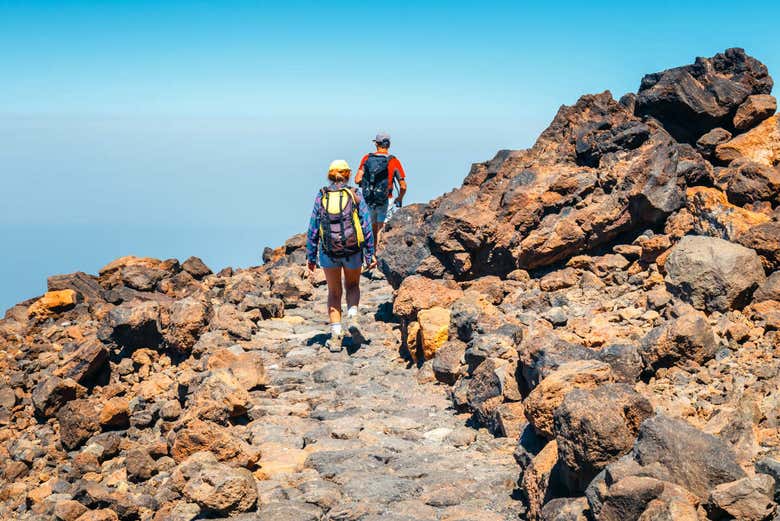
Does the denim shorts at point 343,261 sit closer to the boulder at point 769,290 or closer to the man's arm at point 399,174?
the man's arm at point 399,174

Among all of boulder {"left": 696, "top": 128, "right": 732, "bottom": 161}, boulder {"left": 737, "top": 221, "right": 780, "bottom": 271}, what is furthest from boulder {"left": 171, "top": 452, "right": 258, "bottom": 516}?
boulder {"left": 696, "top": 128, "right": 732, "bottom": 161}

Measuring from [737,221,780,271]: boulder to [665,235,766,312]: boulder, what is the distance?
0.23 meters

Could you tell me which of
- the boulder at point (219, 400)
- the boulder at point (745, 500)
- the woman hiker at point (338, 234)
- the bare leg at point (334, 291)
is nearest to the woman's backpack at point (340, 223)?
the woman hiker at point (338, 234)

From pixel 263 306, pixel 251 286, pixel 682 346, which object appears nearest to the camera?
pixel 682 346

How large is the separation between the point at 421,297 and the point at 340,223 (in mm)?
1853

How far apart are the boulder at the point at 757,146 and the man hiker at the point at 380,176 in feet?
20.3

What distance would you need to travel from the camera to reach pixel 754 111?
43.8 feet

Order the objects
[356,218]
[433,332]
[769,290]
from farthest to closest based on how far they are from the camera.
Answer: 1. [356,218]
2. [433,332]
3. [769,290]

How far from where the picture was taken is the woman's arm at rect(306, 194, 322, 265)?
1286cm

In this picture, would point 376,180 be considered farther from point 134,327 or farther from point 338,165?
point 134,327

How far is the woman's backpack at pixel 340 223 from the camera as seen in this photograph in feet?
41.6

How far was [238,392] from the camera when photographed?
33.6 ft

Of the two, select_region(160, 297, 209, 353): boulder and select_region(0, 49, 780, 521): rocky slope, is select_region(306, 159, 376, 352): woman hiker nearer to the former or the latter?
select_region(0, 49, 780, 521): rocky slope

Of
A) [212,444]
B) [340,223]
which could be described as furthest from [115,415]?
[340,223]
